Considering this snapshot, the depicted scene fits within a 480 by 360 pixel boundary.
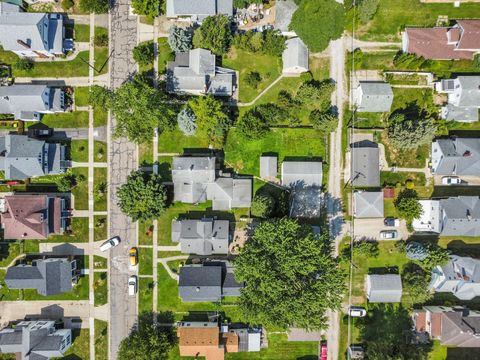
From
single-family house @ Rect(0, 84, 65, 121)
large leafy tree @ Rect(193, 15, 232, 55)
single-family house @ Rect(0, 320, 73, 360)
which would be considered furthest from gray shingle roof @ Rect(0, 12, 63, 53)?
single-family house @ Rect(0, 320, 73, 360)

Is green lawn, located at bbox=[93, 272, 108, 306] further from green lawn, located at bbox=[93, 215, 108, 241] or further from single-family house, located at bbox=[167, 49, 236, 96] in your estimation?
single-family house, located at bbox=[167, 49, 236, 96]

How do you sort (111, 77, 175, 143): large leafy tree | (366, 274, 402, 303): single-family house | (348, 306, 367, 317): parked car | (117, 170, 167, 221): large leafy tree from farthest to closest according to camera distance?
(348, 306, 367, 317): parked car, (366, 274, 402, 303): single-family house, (117, 170, 167, 221): large leafy tree, (111, 77, 175, 143): large leafy tree

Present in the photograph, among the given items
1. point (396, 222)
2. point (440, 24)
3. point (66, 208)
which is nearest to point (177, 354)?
point (66, 208)

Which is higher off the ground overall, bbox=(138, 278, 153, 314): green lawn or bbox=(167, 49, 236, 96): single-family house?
bbox=(167, 49, 236, 96): single-family house

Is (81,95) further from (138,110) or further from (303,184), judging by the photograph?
(303,184)

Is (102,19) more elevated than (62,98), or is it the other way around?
(102,19)

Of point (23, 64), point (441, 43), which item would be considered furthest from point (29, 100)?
point (441, 43)

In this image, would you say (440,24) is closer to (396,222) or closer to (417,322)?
(396,222)
